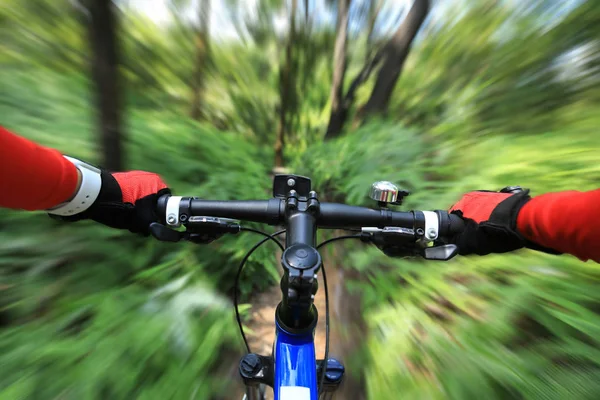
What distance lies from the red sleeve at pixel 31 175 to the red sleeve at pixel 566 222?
4.37 ft

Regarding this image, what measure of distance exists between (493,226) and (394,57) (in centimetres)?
517

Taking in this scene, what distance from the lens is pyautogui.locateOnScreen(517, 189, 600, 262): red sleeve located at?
0.69m

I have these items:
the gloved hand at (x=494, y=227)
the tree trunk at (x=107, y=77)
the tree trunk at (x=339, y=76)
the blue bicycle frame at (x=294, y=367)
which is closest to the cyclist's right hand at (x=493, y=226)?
the gloved hand at (x=494, y=227)

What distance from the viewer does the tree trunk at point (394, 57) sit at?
16.2 ft

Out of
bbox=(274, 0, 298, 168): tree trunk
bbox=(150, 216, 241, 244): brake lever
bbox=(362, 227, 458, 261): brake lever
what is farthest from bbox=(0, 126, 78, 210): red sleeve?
bbox=(274, 0, 298, 168): tree trunk

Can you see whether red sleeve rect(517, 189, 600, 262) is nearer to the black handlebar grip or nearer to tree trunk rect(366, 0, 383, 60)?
the black handlebar grip

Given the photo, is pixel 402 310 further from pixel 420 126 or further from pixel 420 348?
pixel 420 126

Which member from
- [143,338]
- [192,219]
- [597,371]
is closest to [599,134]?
[597,371]

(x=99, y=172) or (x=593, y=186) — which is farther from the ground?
(x=593, y=186)

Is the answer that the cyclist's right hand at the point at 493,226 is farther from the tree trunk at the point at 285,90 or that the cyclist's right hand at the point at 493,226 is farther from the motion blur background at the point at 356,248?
the tree trunk at the point at 285,90

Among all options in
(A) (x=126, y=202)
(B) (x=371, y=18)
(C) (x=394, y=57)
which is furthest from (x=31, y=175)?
(B) (x=371, y=18)

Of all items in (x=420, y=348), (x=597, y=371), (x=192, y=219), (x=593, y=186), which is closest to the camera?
(x=192, y=219)

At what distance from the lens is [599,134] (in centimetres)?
218

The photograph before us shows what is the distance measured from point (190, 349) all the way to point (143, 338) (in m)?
0.28
